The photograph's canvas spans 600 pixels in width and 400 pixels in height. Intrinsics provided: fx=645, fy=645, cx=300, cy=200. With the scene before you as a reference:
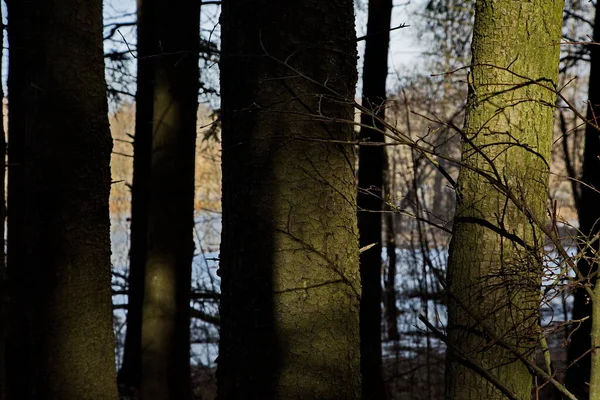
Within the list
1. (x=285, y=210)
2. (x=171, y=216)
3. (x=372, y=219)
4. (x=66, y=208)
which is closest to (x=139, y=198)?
(x=171, y=216)

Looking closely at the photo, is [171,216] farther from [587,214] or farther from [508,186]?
[587,214]

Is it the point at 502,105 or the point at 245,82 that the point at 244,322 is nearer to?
the point at 245,82

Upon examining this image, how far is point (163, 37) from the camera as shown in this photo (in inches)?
261

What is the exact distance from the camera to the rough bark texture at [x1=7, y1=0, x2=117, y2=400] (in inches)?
170

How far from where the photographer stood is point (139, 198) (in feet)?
28.8

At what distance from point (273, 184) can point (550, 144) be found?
1324 millimetres

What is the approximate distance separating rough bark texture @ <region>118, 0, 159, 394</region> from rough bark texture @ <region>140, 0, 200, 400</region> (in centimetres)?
198

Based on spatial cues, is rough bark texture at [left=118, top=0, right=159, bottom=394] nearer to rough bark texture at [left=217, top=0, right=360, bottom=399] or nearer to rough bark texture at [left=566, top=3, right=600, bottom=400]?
rough bark texture at [left=566, top=3, right=600, bottom=400]

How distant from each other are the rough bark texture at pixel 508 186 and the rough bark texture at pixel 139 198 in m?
6.24

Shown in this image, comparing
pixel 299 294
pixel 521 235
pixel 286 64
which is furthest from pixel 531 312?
pixel 286 64

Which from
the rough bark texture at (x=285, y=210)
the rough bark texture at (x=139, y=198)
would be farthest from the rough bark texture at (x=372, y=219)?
the rough bark texture at (x=285, y=210)

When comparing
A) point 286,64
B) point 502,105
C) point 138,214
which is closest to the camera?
point 286,64

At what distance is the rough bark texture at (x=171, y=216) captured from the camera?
6.39 m

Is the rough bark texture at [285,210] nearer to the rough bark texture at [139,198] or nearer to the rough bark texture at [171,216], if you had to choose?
the rough bark texture at [171,216]
